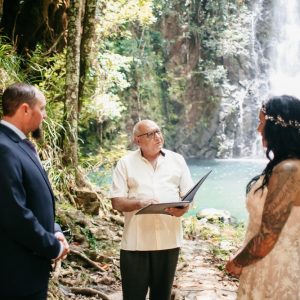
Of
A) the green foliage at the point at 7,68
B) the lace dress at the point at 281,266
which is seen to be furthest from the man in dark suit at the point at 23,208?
the green foliage at the point at 7,68

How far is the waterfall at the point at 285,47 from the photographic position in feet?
77.7

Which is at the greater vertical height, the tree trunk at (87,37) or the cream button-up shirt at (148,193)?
the tree trunk at (87,37)

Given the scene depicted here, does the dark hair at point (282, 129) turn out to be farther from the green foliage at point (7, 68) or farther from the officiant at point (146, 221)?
the green foliage at point (7, 68)

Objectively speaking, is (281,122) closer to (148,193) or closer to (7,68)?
(148,193)

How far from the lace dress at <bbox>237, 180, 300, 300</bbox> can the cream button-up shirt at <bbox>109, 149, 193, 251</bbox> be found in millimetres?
860

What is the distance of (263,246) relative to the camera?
5.90 ft

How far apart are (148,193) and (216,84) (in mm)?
20934

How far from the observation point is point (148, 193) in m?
2.67

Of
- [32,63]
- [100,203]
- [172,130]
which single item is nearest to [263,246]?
[100,203]

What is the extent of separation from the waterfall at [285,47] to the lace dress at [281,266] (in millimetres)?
22714

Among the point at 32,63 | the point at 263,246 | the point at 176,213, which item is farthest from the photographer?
the point at 32,63

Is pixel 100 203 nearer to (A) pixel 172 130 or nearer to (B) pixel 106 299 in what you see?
(B) pixel 106 299

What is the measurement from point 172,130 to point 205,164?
122 inches

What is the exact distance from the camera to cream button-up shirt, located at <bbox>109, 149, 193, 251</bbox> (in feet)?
8.61
